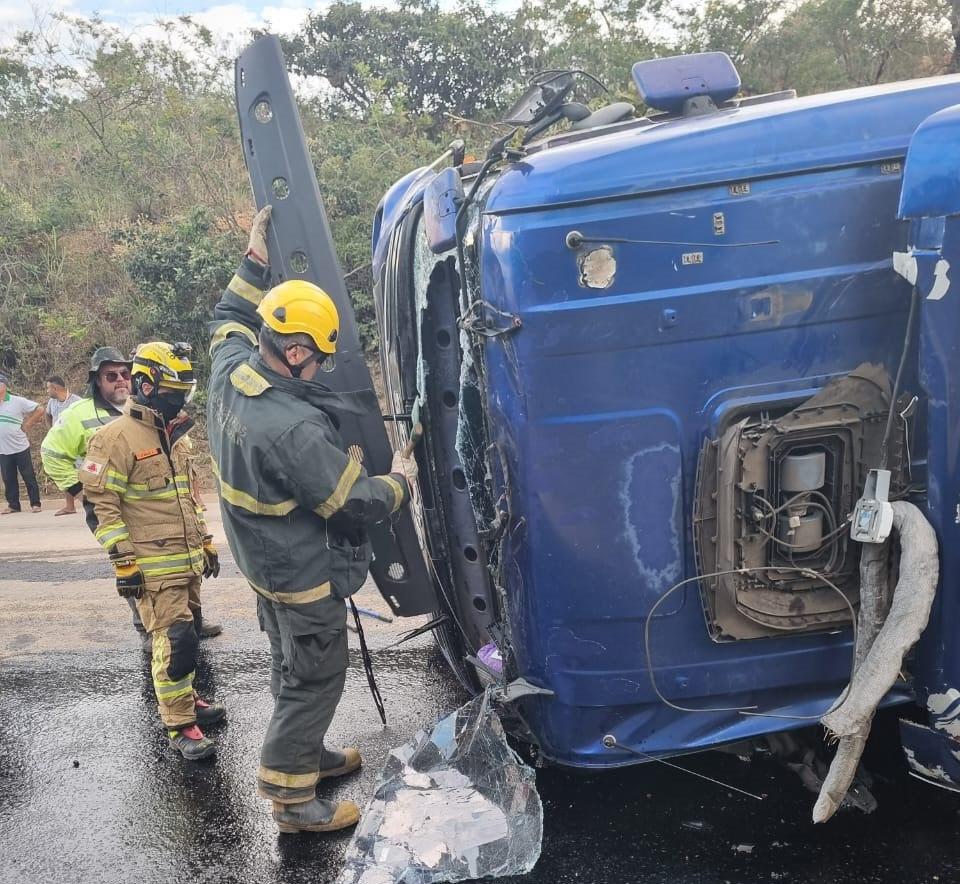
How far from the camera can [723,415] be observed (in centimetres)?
221

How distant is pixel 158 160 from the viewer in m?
13.2

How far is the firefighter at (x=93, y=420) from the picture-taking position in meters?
4.61

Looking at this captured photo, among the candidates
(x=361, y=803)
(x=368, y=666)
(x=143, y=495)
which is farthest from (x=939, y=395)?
(x=143, y=495)

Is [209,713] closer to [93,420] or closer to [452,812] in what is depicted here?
[452,812]

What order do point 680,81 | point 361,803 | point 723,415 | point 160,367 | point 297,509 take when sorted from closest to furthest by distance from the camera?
point 723,415
point 680,81
point 297,509
point 361,803
point 160,367

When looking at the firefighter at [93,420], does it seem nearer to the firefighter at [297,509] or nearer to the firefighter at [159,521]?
the firefighter at [159,521]

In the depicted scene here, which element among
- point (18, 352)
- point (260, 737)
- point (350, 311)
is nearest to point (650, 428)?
point (350, 311)

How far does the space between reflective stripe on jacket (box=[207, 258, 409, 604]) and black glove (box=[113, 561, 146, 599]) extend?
2.78 ft

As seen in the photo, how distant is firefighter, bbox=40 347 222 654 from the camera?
461 cm

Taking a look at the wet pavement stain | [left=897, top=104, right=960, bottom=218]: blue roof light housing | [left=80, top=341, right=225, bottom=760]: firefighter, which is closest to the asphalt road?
the wet pavement stain

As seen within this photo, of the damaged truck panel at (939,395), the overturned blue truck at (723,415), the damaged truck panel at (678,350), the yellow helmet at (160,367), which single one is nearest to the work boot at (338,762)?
the overturned blue truck at (723,415)

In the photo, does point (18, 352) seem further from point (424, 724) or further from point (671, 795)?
point (671, 795)

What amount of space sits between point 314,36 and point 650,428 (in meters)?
15.0

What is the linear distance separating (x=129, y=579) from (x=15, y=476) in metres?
6.28
